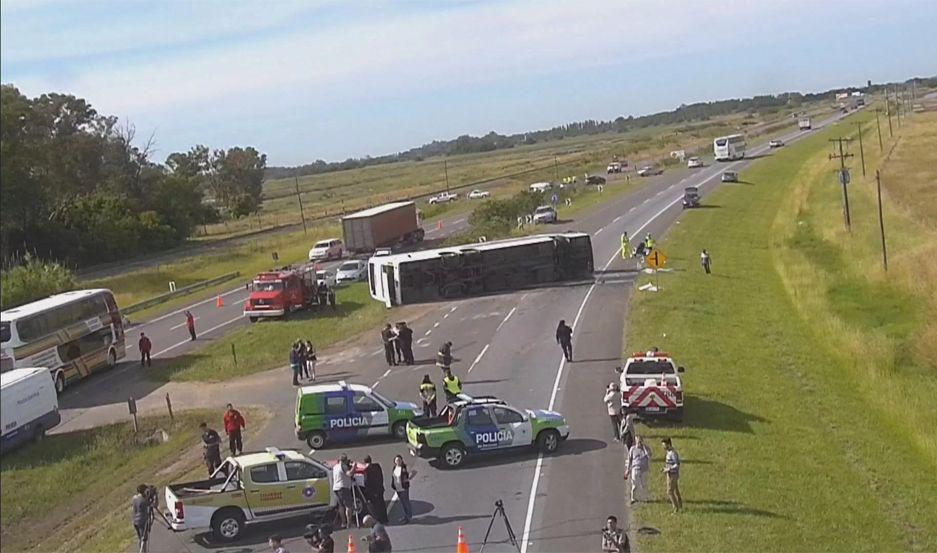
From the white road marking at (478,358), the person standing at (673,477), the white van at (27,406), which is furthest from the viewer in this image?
the white road marking at (478,358)

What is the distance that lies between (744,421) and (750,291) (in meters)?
25.6

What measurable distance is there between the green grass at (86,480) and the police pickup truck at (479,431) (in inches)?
269

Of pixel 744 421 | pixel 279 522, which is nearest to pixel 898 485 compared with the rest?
pixel 744 421

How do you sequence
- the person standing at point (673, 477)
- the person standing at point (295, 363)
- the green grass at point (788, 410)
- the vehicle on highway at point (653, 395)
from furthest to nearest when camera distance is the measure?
the person standing at point (295, 363)
the vehicle on highway at point (653, 395)
the green grass at point (788, 410)
the person standing at point (673, 477)

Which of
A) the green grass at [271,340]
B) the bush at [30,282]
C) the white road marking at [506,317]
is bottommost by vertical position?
the white road marking at [506,317]

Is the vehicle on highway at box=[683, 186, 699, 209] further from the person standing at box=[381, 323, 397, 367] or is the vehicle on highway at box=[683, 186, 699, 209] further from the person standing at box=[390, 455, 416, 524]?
the person standing at box=[390, 455, 416, 524]

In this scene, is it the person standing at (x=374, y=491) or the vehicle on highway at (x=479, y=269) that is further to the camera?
the vehicle on highway at (x=479, y=269)

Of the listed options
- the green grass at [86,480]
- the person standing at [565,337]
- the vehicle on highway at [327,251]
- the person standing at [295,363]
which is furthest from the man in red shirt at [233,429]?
the vehicle on highway at [327,251]

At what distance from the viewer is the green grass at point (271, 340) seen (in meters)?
40.8

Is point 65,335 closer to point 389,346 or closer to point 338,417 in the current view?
point 389,346

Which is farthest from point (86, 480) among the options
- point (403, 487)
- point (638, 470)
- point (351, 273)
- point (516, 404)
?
point (351, 273)

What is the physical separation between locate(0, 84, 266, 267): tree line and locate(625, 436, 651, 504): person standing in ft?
42.9

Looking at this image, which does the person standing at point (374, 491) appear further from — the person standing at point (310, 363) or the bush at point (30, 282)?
the person standing at point (310, 363)

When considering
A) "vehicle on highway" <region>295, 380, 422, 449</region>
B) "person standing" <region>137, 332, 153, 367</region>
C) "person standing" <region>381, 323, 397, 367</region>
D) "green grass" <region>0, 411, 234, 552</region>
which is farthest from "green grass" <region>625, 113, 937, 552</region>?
"person standing" <region>137, 332, 153, 367</region>
